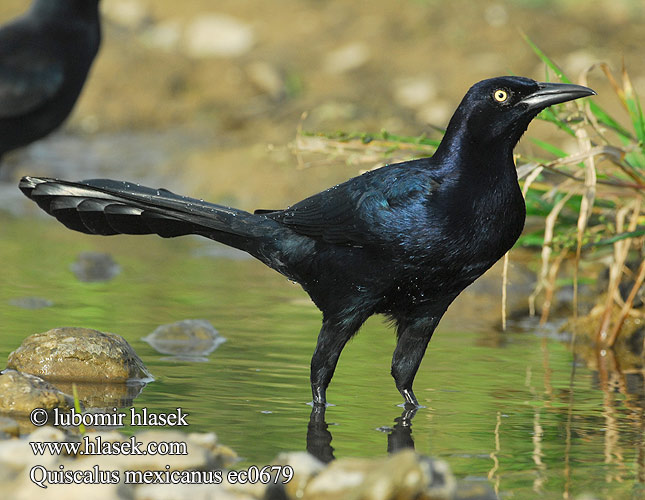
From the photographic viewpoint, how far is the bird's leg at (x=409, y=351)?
190 inches

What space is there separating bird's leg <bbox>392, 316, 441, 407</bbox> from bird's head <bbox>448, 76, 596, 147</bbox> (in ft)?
2.61

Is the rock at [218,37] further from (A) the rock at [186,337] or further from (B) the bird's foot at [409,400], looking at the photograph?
(B) the bird's foot at [409,400]

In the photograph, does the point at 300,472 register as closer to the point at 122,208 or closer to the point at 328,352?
the point at 328,352

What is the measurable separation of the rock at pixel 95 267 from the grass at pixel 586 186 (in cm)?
219

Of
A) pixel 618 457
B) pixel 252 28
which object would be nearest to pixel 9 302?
pixel 618 457

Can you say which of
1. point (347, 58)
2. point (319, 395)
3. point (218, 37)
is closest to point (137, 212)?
point (319, 395)

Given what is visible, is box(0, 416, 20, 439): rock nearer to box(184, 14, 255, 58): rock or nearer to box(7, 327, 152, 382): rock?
box(7, 327, 152, 382): rock

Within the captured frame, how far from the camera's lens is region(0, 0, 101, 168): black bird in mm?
7621

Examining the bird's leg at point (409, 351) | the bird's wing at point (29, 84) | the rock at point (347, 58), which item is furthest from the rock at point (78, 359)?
the rock at point (347, 58)

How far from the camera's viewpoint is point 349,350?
236 inches

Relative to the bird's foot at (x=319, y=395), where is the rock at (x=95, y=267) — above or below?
above

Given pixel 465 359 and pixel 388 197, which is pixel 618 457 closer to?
pixel 388 197

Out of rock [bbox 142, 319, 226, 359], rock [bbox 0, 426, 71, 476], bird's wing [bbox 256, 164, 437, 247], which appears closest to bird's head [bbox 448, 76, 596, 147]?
bird's wing [bbox 256, 164, 437, 247]

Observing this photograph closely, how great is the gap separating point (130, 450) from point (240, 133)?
32.7 feet
